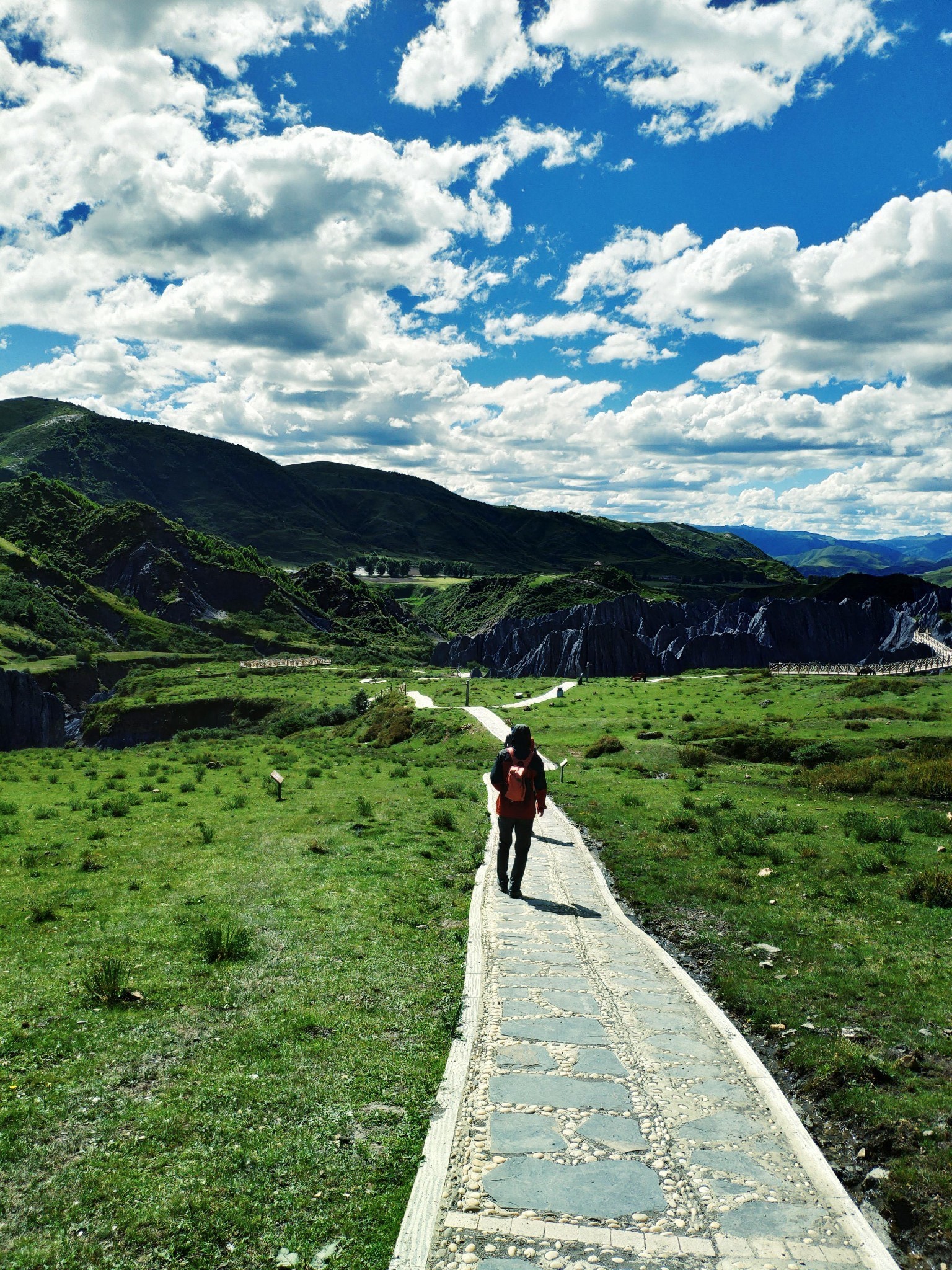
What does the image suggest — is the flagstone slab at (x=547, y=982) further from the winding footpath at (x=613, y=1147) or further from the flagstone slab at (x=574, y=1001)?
the flagstone slab at (x=574, y=1001)

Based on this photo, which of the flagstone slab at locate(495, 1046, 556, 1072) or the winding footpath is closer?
the winding footpath

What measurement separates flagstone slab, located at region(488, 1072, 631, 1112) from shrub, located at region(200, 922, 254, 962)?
15.9 feet

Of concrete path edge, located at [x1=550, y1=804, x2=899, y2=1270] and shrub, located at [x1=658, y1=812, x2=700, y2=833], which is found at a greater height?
concrete path edge, located at [x1=550, y1=804, x2=899, y2=1270]

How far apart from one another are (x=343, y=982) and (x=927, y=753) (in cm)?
2783

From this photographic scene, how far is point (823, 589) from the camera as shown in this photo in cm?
19762

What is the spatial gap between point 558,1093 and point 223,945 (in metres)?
5.69

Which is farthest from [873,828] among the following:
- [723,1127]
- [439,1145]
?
[439,1145]

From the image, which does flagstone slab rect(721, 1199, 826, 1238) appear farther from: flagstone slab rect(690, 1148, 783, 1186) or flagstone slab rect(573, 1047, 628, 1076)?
flagstone slab rect(573, 1047, 628, 1076)

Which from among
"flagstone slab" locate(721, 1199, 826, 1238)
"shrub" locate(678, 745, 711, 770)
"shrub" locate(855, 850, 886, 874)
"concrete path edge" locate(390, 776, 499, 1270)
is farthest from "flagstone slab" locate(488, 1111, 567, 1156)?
"shrub" locate(678, 745, 711, 770)

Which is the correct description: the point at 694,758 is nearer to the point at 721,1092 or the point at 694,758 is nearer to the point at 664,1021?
the point at 664,1021

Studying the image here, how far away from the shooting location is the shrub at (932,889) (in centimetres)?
1291

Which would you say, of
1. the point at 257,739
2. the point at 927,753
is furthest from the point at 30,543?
the point at 927,753

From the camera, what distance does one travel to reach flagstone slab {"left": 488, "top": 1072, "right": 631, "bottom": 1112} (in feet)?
22.8

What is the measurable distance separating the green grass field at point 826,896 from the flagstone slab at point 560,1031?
2.42 metres
